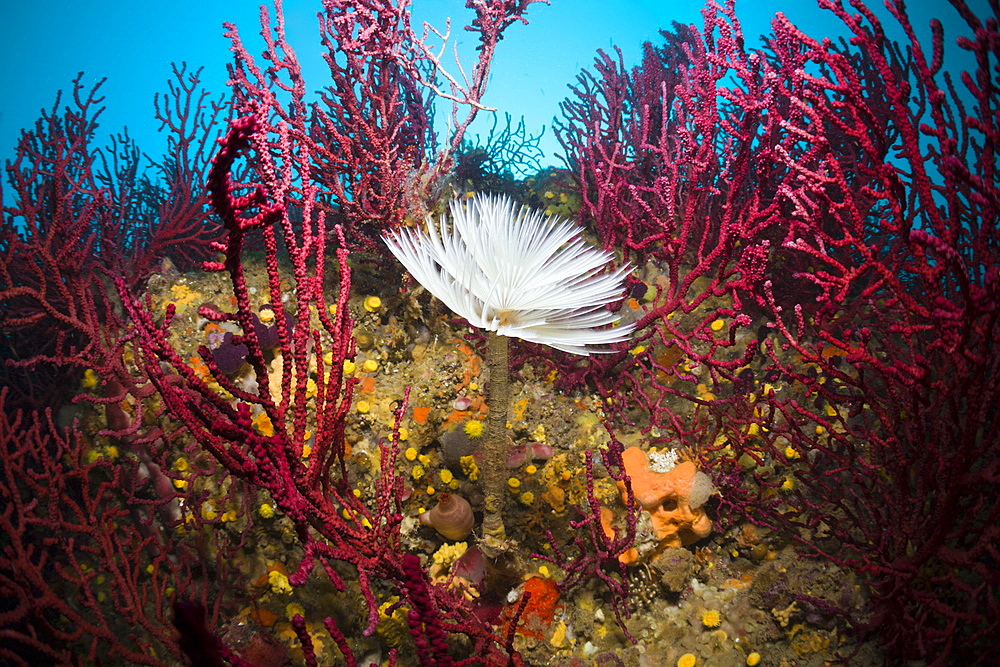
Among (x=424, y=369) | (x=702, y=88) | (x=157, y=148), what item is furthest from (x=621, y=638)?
(x=157, y=148)

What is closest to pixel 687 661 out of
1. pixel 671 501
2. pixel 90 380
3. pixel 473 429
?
pixel 671 501

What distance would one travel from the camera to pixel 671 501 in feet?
10.1

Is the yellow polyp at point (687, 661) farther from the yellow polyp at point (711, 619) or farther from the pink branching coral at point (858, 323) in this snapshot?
the pink branching coral at point (858, 323)

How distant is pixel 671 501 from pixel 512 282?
199 centimetres

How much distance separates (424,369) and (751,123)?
2987 mm

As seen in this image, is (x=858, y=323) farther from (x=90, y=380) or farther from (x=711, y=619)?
(x=90, y=380)

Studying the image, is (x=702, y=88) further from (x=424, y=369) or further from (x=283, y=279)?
(x=283, y=279)

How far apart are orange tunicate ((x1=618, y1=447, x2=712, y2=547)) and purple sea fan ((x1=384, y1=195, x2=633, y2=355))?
1276 mm

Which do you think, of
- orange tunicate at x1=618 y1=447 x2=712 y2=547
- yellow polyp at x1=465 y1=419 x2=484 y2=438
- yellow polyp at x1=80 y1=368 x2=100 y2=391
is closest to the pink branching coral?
orange tunicate at x1=618 y1=447 x2=712 y2=547

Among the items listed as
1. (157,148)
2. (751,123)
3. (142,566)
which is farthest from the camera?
(157,148)

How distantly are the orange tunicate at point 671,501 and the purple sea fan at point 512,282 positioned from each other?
1.28 metres

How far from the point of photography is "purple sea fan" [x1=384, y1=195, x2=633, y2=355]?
2281mm

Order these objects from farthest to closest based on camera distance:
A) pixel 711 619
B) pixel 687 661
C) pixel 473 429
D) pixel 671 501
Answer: pixel 473 429 < pixel 671 501 < pixel 711 619 < pixel 687 661

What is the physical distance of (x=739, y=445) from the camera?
10.4 ft
